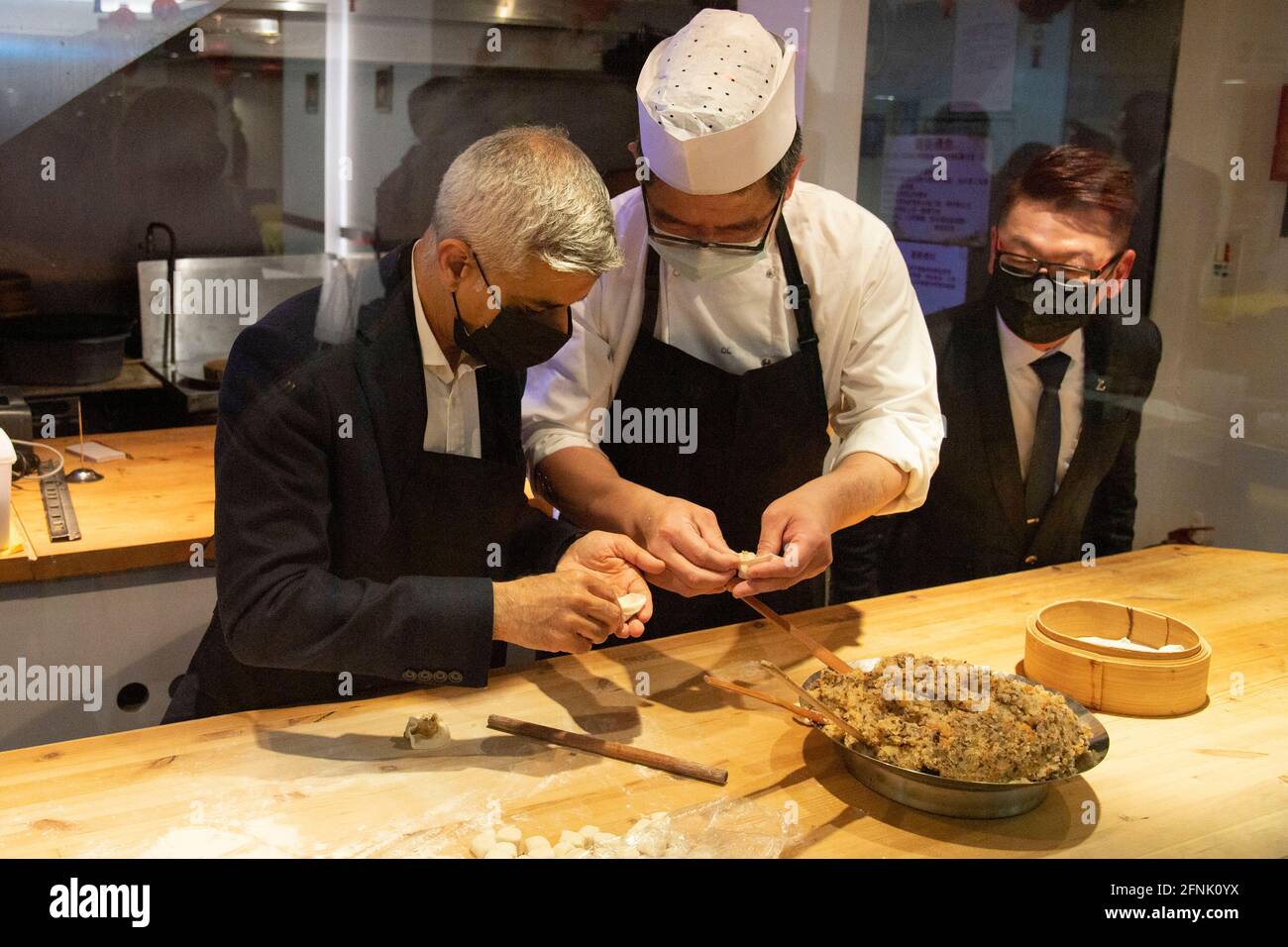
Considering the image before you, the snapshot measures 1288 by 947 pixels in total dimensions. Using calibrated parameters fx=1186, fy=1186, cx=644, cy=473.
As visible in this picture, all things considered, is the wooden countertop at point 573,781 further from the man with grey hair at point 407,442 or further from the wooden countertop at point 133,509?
the wooden countertop at point 133,509

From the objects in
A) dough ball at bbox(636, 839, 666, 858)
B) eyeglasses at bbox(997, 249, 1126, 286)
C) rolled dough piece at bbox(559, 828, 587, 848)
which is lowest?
dough ball at bbox(636, 839, 666, 858)

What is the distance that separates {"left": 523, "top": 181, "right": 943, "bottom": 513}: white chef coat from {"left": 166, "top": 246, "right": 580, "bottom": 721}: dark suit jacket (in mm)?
393

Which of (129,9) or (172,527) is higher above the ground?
(129,9)

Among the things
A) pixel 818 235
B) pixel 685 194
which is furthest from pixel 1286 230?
pixel 685 194

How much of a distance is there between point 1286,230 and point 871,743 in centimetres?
161

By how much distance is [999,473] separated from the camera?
8.16ft

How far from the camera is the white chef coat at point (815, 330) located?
6.32 feet

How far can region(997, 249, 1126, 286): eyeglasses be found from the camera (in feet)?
7.61

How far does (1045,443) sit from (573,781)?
1.50 meters

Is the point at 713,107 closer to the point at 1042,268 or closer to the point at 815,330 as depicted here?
the point at 815,330

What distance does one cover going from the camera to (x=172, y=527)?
190 cm

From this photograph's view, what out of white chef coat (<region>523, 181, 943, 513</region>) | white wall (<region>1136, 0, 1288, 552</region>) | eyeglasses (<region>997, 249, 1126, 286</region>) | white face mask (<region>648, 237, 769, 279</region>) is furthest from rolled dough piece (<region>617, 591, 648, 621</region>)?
white wall (<region>1136, 0, 1288, 552</region>)

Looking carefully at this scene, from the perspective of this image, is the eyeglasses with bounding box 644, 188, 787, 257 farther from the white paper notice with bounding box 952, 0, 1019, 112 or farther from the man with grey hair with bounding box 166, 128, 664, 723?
the white paper notice with bounding box 952, 0, 1019, 112
